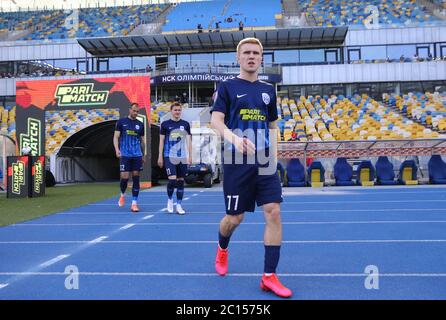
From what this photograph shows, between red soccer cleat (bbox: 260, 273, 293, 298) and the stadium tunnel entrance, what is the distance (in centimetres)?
1257

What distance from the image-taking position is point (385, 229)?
5.93 meters

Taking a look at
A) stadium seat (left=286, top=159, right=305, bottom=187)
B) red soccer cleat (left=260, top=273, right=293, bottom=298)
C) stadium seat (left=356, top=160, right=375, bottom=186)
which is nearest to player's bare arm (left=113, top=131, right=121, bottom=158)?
red soccer cleat (left=260, top=273, right=293, bottom=298)

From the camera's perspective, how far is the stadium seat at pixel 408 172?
14.9m

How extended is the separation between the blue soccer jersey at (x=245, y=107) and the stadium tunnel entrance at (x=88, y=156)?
12.2 meters

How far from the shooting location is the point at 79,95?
15680 millimetres

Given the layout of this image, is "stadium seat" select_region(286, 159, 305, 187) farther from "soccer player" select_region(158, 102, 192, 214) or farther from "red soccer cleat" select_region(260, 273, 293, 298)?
"red soccer cleat" select_region(260, 273, 293, 298)

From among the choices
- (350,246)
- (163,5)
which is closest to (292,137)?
(350,246)

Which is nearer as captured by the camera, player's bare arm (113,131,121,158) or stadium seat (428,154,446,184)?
player's bare arm (113,131,121,158)

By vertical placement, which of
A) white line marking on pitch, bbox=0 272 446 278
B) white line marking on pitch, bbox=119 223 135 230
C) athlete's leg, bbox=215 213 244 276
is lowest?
white line marking on pitch, bbox=0 272 446 278

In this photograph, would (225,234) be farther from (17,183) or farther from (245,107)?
(17,183)

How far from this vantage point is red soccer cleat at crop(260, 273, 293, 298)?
9.96 feet

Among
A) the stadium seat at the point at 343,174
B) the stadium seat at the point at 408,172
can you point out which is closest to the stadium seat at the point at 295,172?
the stadium seat at the point at 343,174

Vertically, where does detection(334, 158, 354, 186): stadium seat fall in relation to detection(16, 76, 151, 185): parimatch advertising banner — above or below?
below

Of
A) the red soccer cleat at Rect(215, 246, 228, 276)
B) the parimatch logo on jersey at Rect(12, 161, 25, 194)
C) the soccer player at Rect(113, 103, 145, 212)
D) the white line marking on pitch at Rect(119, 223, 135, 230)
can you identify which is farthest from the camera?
the parimatch logo on jersey at Rect(12, 161, 25, 194)
